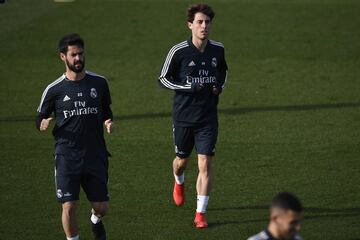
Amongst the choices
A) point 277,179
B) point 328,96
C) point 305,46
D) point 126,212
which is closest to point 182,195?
point 126,212

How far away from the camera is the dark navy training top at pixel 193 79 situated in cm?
1165

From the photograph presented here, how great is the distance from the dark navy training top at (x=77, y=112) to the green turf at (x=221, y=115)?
171cm

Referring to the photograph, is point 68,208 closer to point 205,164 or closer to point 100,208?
point 100,208

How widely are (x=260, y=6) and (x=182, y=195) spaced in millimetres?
13923

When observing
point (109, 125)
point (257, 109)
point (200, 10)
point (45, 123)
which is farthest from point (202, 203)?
point (257, 109)

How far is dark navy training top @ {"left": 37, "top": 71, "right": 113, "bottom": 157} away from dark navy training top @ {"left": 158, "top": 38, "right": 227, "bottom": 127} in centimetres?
172

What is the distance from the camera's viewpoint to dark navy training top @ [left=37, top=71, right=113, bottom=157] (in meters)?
10.0

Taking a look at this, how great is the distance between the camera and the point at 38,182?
13.4 m

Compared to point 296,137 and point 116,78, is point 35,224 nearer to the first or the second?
point 296,137

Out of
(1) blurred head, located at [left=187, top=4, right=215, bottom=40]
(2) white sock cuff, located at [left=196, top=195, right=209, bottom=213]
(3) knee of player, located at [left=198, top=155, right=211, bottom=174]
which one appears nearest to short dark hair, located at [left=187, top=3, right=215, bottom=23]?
(1) blurred head, located at [left=187, top=4, right=215, bottom=40]

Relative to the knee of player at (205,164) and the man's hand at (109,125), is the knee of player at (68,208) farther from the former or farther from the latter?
the knee of player at (205,164)

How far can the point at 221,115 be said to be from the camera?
55.8 feet

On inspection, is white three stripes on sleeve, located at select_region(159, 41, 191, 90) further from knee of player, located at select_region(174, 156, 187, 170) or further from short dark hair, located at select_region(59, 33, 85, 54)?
short dark hair, located at select_region(59, 33, 85, 54)

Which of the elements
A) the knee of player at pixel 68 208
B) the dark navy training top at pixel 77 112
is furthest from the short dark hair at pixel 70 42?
the knee of player at pixel 68 208
